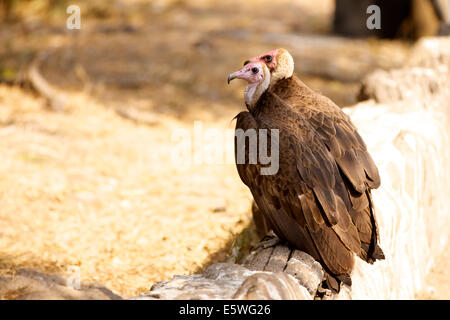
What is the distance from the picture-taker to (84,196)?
16.9ft

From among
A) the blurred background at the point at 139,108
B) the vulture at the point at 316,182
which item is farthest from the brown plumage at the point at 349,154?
the blurred background at the point at 139,108

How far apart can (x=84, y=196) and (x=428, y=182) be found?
2761 millimetres

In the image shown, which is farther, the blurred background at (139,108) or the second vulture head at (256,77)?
the blurred background at (139,108)

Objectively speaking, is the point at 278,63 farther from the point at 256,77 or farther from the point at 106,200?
the point at 106,200

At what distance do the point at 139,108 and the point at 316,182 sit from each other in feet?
15.4

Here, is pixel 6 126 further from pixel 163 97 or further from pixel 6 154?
pixel 163 97

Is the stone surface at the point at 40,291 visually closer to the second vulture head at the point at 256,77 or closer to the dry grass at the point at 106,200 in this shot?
the dry grass at the point at 106,200

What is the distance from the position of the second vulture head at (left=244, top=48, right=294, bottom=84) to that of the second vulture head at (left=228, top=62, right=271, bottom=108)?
0.07 meters

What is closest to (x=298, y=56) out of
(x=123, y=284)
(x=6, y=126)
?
(x=6, y=126)

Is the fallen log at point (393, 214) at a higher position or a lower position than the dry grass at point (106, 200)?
higher

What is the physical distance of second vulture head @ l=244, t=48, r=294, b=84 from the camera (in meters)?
3.50

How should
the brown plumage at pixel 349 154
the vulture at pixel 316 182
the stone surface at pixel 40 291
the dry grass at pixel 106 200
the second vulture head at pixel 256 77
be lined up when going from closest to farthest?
the stone surface at pixel 40 291 → the vulture at pixel 316 182 → the brown plumage at pixel 349 154 → the second vulture head at pixel 256 77 → the dry grass at pixel 106 200

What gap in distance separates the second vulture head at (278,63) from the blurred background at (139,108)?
1239 mm

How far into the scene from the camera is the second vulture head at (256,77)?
3.44m
